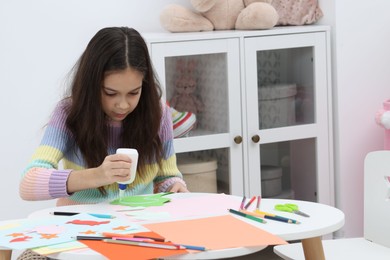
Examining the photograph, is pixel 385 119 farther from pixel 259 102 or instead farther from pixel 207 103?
pixel 207 103

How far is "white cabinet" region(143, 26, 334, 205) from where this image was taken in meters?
3.18

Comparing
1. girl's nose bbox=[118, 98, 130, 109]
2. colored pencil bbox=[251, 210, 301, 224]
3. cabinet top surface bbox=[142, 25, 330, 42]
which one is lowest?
colored pencil bbox=[251, 210, 301, 224]

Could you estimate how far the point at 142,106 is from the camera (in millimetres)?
2377

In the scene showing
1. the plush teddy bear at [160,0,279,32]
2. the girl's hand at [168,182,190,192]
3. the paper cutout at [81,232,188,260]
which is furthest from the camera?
the plush teddy bear at [160,0,279,32]

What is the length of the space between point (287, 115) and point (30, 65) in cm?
110

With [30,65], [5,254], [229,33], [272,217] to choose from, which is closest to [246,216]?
[272,217]

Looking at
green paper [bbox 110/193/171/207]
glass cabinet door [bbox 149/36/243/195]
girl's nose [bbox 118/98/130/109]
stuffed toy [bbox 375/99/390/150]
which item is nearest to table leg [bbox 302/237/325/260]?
green paper [bbox 110/193/171/207]

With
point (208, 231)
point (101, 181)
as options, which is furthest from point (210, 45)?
point (208, 231)

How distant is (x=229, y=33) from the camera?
10.5 ft

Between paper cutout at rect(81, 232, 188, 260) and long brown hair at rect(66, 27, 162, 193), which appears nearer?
paper cutout at rect(81, 232, 188, 260)

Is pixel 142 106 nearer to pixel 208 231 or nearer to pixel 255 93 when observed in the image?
pixel 208 231

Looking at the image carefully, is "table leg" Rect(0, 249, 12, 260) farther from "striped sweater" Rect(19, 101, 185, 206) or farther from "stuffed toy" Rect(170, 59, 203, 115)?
"stuffed toy" Rect(170, 59, 203, 115)

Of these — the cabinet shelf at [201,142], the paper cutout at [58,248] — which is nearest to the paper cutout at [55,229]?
the paper cutout at [58,248]

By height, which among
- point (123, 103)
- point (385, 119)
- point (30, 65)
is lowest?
point (385, 119)
